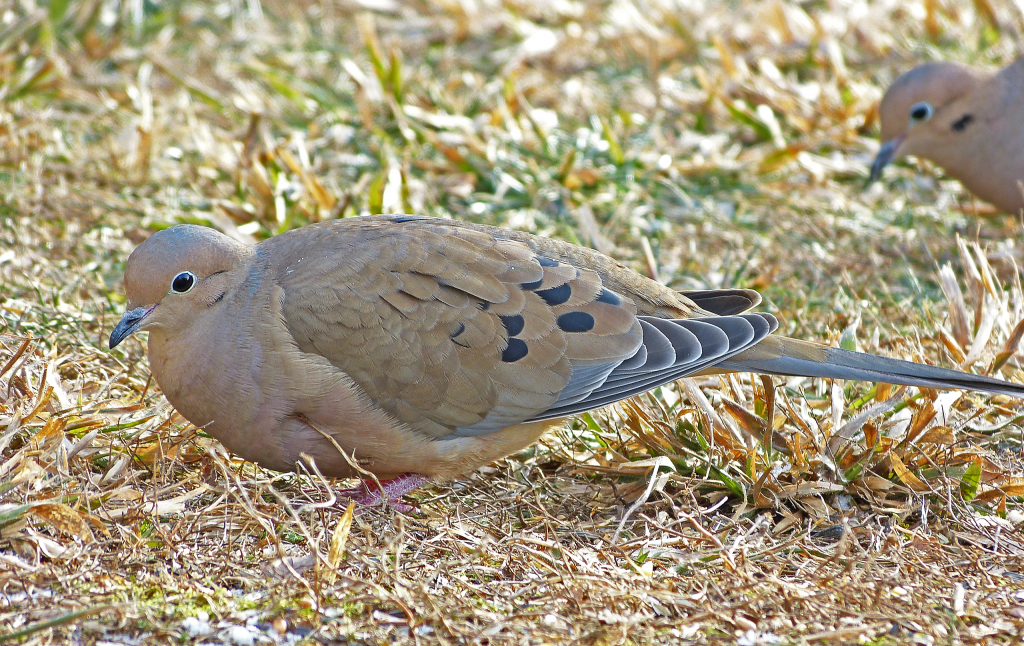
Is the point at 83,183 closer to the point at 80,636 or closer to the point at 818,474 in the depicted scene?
the point at 80,636

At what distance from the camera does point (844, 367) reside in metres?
3.17

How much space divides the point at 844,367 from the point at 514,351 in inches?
38.6

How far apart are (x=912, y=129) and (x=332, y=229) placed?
341cm

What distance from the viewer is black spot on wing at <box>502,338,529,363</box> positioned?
3.19 m

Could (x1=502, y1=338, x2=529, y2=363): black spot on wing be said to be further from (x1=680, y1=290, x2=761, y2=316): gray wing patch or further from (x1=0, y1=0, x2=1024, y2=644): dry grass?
(x1=680, y1=290, x2=761, y2=316): gray wing patch

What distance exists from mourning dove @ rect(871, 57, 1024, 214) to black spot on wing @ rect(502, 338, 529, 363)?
115 inches

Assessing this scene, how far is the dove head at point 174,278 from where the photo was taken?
3074 millimetres

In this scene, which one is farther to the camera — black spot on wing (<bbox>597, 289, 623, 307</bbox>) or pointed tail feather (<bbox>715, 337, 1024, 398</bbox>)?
black spot on wing (<bbox>597, 289, 623, 307</bbox>)

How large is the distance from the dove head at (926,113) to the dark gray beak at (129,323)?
12.3 ft

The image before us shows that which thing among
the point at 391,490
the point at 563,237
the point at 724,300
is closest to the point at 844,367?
the point at 724,300

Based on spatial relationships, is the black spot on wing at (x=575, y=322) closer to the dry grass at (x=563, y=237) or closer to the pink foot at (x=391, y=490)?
the dry grass at (x=563, y=237)

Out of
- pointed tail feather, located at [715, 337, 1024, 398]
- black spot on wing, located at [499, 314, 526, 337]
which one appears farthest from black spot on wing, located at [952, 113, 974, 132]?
black spot on wing, located at [499, 314, 526, 337]

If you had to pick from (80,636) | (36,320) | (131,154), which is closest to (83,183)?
(131,154)

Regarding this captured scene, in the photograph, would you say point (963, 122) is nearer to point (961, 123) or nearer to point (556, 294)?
point (961, 123)
